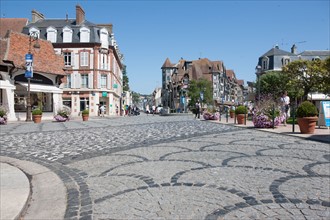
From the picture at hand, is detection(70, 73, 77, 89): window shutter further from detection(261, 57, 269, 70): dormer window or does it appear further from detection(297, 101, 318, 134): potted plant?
detection(261, 57, 269, 70): dormer window

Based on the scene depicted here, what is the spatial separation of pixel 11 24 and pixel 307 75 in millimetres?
46083

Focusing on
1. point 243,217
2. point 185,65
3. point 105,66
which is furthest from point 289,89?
point 185,65

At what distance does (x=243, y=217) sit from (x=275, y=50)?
71.2 m

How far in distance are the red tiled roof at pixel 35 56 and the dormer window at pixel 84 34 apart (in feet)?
44.7

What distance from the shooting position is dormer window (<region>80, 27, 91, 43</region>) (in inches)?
1698

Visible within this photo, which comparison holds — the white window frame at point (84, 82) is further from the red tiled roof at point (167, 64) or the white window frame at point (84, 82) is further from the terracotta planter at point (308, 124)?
the red tiled roof at point (167, 64)

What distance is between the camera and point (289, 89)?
42.3 m

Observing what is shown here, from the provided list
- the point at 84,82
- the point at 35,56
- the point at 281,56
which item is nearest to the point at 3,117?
the point at 35,56

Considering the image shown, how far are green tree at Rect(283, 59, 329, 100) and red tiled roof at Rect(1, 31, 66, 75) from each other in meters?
27.9

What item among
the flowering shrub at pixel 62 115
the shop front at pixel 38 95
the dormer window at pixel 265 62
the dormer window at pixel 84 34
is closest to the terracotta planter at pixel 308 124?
the flowering shrub at pixel 62 115

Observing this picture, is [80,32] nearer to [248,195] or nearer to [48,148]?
[48,148]

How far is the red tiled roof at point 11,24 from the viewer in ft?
156

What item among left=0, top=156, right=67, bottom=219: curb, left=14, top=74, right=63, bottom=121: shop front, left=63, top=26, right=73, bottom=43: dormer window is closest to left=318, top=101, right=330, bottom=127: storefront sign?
left=0, top=156, right=67, bottom=219: curb

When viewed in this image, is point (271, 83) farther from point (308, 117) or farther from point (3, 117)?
point (3, 117)
